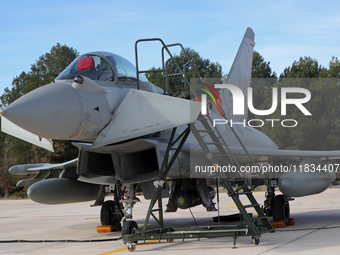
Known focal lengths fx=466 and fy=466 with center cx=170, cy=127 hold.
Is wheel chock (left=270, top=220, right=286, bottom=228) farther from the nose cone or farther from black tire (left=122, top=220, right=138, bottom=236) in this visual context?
the nose cone

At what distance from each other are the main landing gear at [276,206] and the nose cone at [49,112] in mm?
5893

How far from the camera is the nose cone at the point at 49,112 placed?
7.05 meters

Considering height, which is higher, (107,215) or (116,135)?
(116,135)

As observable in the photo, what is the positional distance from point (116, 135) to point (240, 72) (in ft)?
26.1

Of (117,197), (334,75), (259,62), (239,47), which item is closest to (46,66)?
(259,62)

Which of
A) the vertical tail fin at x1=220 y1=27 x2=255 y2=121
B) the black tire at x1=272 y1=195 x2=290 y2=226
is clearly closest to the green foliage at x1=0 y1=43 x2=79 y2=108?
the vertical tail fin at x1=220 y1=27 x2=255 y2=121

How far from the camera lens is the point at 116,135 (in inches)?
310

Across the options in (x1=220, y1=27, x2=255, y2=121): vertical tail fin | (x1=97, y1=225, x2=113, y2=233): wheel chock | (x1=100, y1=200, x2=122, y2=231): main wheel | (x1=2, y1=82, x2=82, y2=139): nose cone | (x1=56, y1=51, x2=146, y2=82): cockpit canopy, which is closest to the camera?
(x1=2, y1=82, x2=82, y2=139): nose cone

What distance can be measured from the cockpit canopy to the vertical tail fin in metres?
5.30

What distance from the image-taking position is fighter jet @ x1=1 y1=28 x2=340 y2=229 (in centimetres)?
737

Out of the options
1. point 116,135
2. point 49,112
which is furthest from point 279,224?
point 49,112

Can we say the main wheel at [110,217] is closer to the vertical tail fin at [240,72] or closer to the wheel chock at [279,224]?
the wheel chock at [279,224]

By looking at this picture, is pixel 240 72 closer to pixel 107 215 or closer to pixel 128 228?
pixel 107 215

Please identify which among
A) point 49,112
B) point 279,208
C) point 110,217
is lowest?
point 110,217
